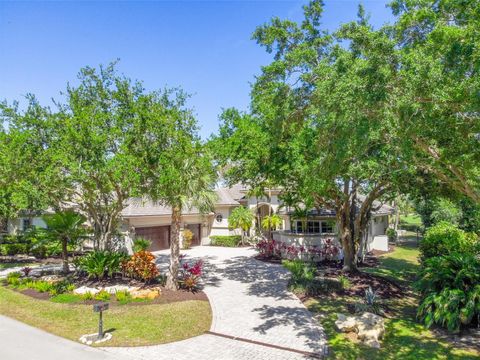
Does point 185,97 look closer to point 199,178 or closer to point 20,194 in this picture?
point 199,178

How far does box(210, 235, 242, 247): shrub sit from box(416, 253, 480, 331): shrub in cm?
2216

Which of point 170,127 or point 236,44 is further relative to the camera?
point 236,44

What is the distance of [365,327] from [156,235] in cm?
2318

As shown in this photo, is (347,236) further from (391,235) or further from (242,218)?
(391,235)

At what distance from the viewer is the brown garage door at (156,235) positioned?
2856 centimetres

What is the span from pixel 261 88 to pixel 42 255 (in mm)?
22848

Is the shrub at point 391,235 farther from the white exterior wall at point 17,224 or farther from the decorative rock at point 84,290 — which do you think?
the white exterior wall at point 17,224

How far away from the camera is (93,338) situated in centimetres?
995

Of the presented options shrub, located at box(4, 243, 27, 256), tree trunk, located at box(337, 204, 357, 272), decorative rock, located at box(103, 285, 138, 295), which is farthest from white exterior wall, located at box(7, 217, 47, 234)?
tree trunk, located at box(337, 204, 357, 272)

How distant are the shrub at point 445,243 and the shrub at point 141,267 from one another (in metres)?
15.2

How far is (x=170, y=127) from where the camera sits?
14.1m

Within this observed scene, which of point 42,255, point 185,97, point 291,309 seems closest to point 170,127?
point 185,97

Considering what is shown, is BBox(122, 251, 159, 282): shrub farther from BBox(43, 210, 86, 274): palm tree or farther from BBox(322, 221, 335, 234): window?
BBox(322, 221, 335, 234): window

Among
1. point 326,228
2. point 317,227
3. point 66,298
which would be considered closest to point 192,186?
point 66,298
